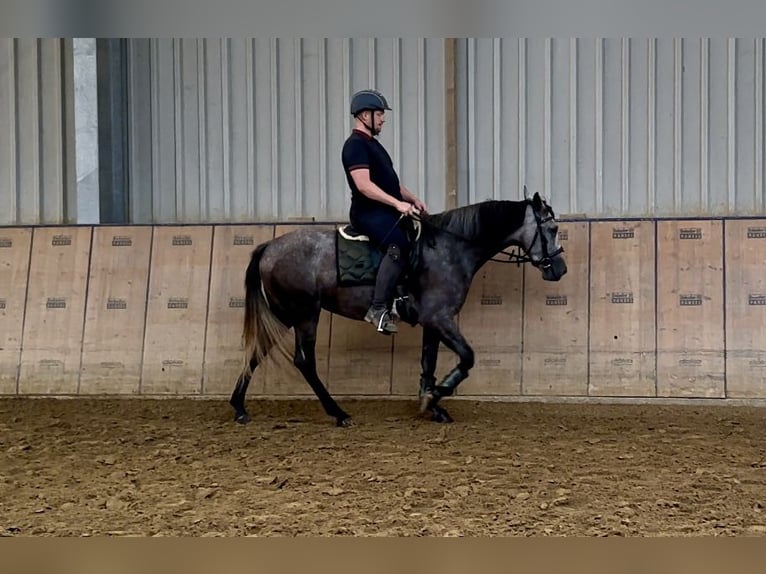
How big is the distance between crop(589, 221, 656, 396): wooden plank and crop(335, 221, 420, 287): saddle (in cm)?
194

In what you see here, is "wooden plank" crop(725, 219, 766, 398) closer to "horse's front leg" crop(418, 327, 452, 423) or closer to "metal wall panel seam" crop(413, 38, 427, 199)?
"horse's front leg" crop(418, 327, 452, 423)

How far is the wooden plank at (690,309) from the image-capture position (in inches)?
242

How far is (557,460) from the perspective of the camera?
4.21m

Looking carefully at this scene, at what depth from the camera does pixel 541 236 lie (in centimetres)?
543

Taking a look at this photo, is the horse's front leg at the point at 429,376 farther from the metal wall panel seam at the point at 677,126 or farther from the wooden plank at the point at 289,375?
the metal wall panel seam at the point at 677,126

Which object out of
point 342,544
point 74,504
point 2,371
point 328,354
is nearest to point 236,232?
point 328,354

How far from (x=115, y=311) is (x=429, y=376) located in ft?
10.2

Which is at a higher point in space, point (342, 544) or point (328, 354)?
point (342, 544)

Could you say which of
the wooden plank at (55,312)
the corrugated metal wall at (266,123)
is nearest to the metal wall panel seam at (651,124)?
the corrugated metal wall at (266,123)

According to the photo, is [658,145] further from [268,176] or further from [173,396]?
[173,396]

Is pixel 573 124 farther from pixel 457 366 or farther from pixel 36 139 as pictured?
pixel 36 139

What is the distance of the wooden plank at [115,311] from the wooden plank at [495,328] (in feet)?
9.69

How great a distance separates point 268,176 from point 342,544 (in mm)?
6980

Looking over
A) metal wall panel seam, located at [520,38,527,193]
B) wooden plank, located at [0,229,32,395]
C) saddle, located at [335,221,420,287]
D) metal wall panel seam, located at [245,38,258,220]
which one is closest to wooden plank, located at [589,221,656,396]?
metal wall panel seam, located at [520,38,527,193]
